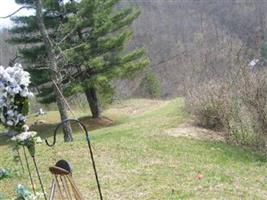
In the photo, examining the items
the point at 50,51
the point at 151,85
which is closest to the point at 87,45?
the point at 50,51

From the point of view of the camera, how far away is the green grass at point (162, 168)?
7.85m

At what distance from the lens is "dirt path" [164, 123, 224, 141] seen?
14.1 meters

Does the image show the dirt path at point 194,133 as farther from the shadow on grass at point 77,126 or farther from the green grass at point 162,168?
the shadow on grass at point 77,126

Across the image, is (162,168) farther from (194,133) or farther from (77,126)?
(77,126)

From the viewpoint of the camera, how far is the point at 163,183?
8.31 meters

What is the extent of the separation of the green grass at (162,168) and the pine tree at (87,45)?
9.71 m

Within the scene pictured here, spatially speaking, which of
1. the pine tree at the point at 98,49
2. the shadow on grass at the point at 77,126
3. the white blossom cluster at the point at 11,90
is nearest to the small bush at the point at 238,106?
the pine tree at the point at 98,49

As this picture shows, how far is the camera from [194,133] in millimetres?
14516

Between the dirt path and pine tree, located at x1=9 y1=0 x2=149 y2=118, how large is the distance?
831 centimetres

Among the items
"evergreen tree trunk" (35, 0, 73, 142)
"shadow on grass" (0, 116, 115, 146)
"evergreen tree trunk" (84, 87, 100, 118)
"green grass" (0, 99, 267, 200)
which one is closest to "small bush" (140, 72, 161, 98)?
"shadow on grass" (0, 116, 115, 146)

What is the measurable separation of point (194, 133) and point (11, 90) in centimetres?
1064

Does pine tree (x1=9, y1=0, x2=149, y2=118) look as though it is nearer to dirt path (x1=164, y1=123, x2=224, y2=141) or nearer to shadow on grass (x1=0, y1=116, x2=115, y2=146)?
shadow on grass (x1=0, y1=116, x2=115, y2=146)

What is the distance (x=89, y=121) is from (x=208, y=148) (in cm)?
1307

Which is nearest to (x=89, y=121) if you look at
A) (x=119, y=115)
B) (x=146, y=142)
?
(x=119, y=115)
